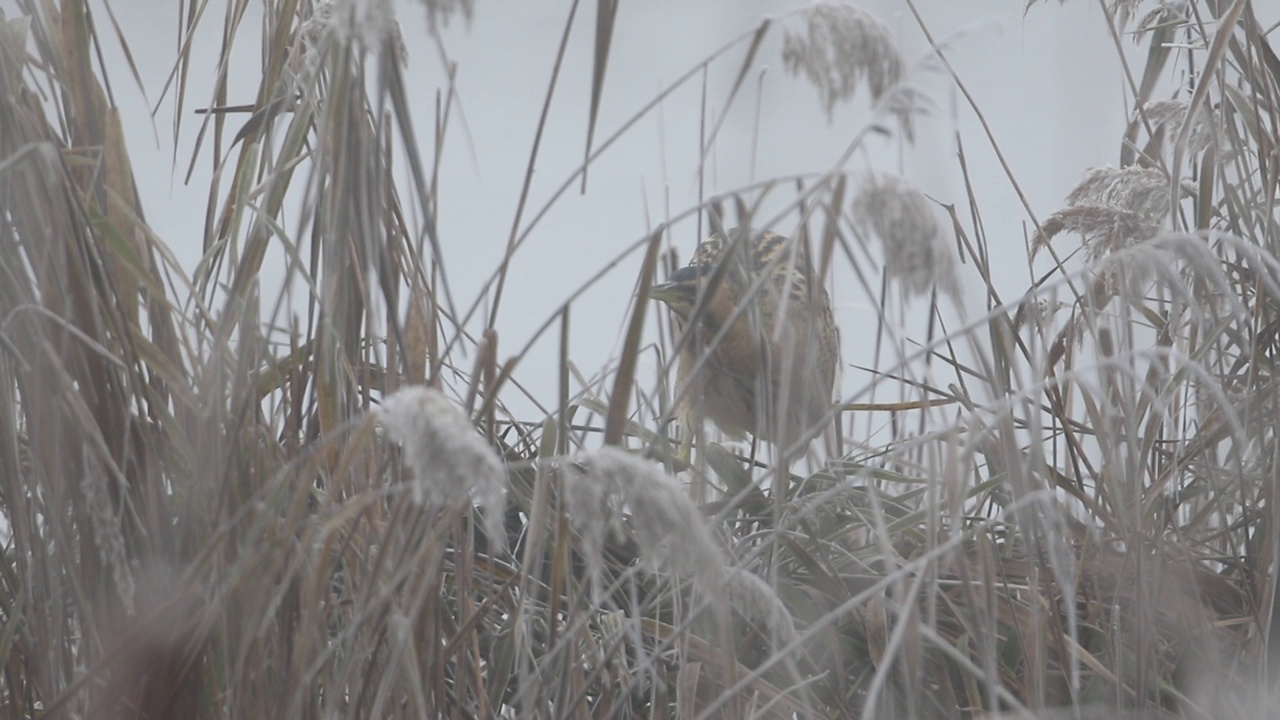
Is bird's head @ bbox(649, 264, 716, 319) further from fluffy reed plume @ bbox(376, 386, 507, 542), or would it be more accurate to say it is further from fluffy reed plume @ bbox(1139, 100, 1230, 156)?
fluffy reed plume @ bbox(376, 386, 507, 542)

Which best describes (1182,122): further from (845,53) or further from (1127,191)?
(845,53)

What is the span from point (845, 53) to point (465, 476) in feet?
0.94

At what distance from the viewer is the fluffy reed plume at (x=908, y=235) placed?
0.56 m

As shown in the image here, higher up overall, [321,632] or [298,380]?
[298,380]

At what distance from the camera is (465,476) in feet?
1.63

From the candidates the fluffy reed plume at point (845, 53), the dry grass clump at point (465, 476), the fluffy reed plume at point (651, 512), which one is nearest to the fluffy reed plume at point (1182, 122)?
the dry grass clump at point (465, 476)

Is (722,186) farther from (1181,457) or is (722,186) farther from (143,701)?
(143,701)

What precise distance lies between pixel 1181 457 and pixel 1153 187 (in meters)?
0.22

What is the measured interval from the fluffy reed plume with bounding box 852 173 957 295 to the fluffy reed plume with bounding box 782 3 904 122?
6cm

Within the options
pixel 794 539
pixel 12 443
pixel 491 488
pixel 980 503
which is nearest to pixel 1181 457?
pixel 980 503

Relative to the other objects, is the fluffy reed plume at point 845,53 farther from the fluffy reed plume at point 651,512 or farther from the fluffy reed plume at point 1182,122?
the fluffy reed plume at point 1182,122

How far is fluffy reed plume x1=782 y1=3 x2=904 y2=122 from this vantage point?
0.62 m

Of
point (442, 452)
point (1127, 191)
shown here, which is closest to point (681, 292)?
point (1127, 191)

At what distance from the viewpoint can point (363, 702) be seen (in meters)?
0.78
